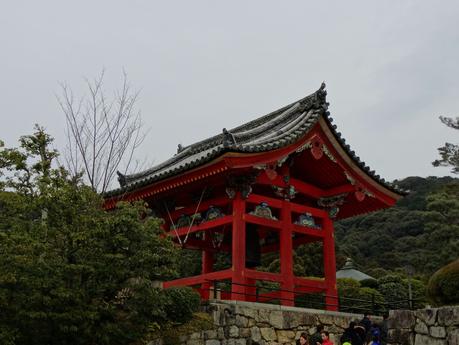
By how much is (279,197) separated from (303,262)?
65.4ft

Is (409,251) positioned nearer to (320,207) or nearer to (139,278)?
(320,207)

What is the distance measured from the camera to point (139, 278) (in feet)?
32.3

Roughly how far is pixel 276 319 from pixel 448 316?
12.7 ft

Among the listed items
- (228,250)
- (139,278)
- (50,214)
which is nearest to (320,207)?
(228,250)

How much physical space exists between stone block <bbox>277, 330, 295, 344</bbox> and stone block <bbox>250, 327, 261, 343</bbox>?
57 cm

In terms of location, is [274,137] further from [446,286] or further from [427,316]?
[427,316]

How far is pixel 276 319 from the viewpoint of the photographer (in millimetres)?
12414

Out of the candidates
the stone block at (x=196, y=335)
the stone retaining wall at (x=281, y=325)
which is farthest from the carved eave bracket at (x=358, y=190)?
the stone block at (x=196, y=335)

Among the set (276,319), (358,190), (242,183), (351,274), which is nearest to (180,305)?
(276,319)

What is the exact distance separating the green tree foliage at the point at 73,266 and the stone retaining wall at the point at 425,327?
4984 mm

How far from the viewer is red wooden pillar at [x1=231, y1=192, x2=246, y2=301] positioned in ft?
41.3

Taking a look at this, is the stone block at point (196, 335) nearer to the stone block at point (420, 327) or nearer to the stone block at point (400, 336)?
the stone block at point (400, 336)

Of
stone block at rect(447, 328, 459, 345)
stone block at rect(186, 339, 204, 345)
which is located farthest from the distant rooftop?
stone block at rect(447, 328, 459, 345)

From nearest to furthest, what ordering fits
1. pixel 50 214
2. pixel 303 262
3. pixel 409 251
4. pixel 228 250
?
pixel 50 214, pixel 228 250, pixel 303 262, pixel 409 251
